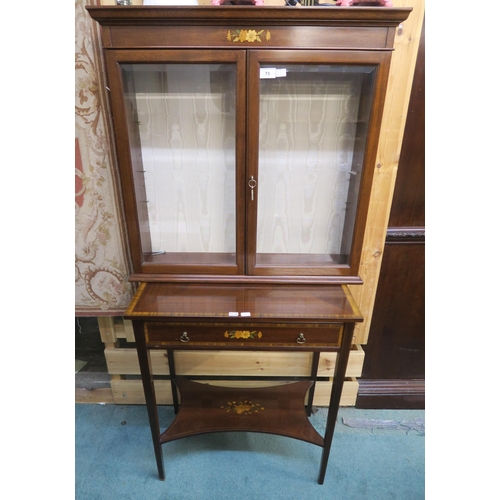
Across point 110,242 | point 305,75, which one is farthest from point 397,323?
point 110,242

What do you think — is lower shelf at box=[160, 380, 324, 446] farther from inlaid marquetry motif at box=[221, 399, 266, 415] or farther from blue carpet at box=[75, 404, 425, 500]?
blue carpet at box=[75, 404, 425, 500]

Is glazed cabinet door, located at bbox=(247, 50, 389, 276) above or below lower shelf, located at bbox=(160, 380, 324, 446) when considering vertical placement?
above

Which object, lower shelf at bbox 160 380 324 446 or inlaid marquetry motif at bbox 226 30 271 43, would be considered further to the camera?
lower shelf at bbox 160 380 324 446

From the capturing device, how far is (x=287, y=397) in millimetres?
1392

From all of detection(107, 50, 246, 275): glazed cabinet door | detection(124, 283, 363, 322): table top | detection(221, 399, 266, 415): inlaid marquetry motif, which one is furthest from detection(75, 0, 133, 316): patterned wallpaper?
detection(221, 399, 266, 415): inlaid marquetry motif

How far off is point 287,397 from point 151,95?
134cm

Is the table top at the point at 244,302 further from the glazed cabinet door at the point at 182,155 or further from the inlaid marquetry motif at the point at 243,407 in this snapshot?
the inlaid marquetry motif at the point at 243,407

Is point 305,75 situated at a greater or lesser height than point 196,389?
greater

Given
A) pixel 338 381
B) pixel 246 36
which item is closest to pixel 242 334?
pixel 338 381

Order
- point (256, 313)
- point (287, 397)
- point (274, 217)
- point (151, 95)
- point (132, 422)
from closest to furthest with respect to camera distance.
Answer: point (256, 313) < point (151, 95) < point (274, 217) < point (287, 397) < point (132, 422)

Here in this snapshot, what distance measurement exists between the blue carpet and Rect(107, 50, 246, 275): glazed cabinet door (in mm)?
855

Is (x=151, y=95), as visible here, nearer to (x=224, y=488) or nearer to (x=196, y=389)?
(x=196, y=389)

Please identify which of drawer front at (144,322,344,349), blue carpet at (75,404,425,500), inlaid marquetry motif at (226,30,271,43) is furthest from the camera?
blue carpet at (75,404,425,500)

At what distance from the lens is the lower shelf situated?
1240 mm
